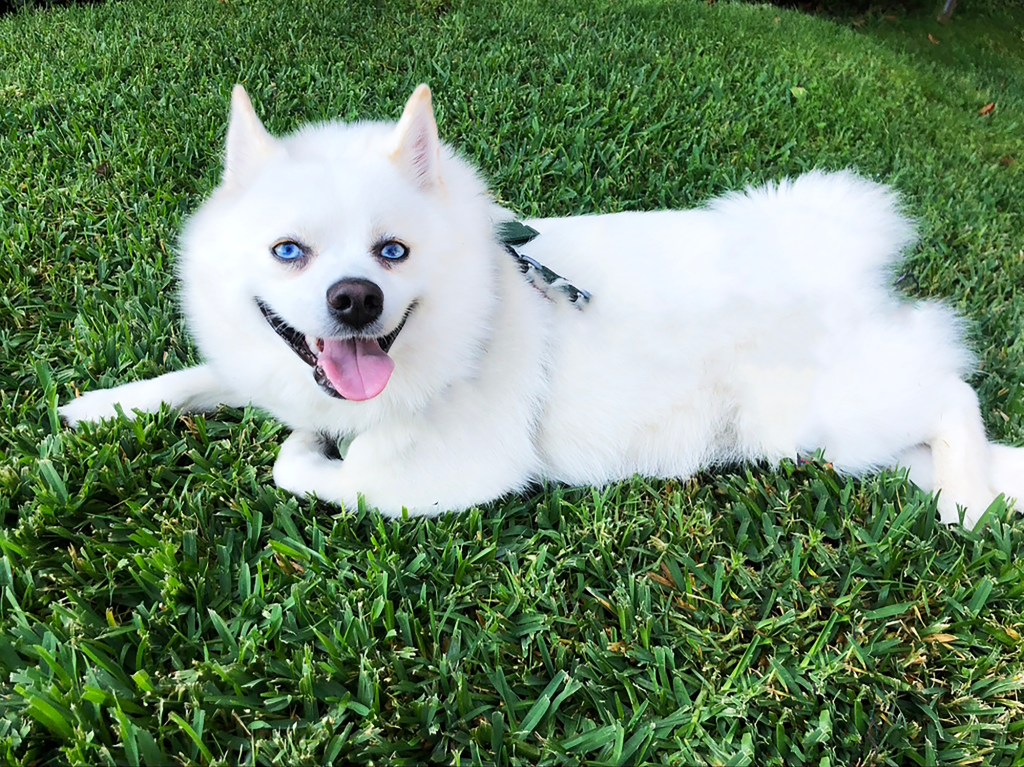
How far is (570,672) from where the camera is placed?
2.01 metres

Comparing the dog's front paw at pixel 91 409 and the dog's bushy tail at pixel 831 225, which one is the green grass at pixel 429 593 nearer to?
the dog's front paw at pixel 91 409

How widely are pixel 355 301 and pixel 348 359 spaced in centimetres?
24

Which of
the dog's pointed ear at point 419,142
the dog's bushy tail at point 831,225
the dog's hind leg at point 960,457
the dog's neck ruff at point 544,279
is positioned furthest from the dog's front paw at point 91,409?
the dog's hind leg at point 960,457

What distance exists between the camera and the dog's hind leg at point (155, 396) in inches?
99.7

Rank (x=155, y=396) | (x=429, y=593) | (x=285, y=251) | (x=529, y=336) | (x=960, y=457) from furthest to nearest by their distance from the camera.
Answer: (x=155, y=396) → (x=960, y=457) → (x=529, y=336) → (x=429, y=593) → (x=285, y=251)

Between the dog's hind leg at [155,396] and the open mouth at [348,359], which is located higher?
the open mouth at [348,359]

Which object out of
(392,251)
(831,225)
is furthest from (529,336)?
Result: (831,225)

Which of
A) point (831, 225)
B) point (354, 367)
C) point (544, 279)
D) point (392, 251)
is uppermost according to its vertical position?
point (831, 225)

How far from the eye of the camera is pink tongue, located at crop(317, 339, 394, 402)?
198cm

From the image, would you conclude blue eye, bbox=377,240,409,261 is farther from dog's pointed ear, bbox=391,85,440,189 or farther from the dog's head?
dog's pointed ear, bbox=391,85,440,189

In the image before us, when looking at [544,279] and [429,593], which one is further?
[544,279]

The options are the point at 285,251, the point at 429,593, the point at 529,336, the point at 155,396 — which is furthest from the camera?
the point at 155,396

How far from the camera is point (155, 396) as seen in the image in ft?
8.39

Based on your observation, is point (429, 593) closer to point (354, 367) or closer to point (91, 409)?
point (354, 367)
